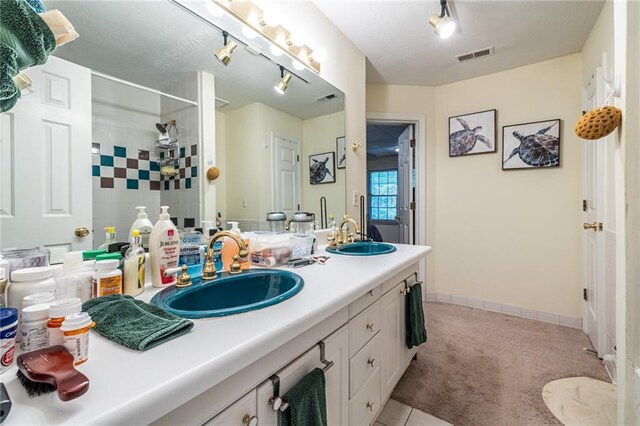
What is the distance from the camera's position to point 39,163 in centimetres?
81

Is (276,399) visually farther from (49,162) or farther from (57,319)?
(49,162)

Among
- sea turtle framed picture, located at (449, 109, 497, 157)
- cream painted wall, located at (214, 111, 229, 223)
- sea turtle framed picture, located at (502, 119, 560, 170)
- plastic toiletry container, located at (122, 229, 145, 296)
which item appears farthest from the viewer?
sea turtle framed picture, located at (449, 109, 497, 157)

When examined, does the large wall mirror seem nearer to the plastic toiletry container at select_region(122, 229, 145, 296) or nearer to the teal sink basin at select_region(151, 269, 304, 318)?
the plastic toiletry container at select_region(122, 229, 145, 296)

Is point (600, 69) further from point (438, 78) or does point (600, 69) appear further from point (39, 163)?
point (39, 163)

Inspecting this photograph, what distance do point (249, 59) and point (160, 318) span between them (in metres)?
1.34

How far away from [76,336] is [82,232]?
567 millimetres

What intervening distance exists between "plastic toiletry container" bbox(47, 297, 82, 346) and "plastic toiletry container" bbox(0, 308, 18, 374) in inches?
1.9

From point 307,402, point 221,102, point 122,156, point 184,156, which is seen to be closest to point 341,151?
point 221,102

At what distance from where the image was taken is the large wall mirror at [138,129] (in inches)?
31.5

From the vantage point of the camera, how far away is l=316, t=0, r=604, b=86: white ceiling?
1.85 meters

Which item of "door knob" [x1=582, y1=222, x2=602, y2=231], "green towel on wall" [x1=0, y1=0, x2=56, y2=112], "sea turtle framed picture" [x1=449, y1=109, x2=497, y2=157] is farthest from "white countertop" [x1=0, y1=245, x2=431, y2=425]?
"sea turtle framed picture" [x1=449, y1=109, x2=497, y2=157]

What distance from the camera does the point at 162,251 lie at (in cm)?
94

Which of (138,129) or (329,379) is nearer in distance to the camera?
(329,379)

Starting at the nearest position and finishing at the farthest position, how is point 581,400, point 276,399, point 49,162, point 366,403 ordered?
point 276,399, point 49,162, point 366,403, point 581,400
